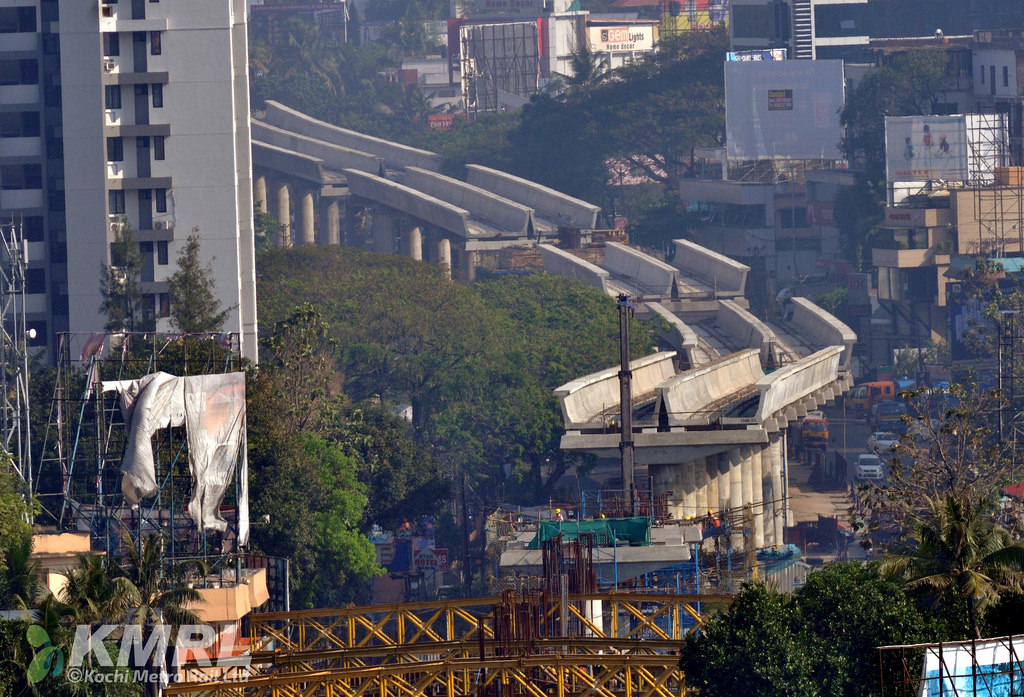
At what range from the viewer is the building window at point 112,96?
9712 centimetres

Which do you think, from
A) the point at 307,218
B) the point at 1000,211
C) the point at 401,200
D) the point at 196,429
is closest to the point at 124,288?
the point at 196,429

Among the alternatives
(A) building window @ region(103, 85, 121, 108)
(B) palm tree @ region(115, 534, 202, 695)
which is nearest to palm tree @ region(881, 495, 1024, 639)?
(B) palm tree @ region(115, 534, 202, 695)

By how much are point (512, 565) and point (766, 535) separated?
24183mm

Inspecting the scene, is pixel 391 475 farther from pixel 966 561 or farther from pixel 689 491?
pixel 966 561

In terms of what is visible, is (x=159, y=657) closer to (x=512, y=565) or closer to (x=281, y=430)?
→ (x=512, y=565)

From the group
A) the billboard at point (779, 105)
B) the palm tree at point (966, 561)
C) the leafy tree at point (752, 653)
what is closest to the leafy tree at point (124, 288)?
the leafy tree at point (752, 653)

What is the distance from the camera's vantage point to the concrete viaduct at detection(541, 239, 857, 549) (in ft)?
254

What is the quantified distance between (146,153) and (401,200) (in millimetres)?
65634

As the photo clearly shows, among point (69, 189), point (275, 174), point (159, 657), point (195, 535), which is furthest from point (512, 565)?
point (275, 174)

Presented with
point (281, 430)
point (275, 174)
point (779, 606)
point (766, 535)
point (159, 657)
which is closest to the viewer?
point (779, 606)

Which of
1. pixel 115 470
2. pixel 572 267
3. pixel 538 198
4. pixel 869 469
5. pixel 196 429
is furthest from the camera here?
pixel 538 198

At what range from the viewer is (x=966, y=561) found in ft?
134

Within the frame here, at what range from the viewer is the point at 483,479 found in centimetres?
9581

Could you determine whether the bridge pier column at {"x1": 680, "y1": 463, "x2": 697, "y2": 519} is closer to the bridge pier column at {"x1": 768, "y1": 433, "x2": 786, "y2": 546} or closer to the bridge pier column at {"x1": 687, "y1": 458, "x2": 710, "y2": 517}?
the bridge pier column at {"x1": 687, "y1": 458, "x2": 710, "y2": 517}
